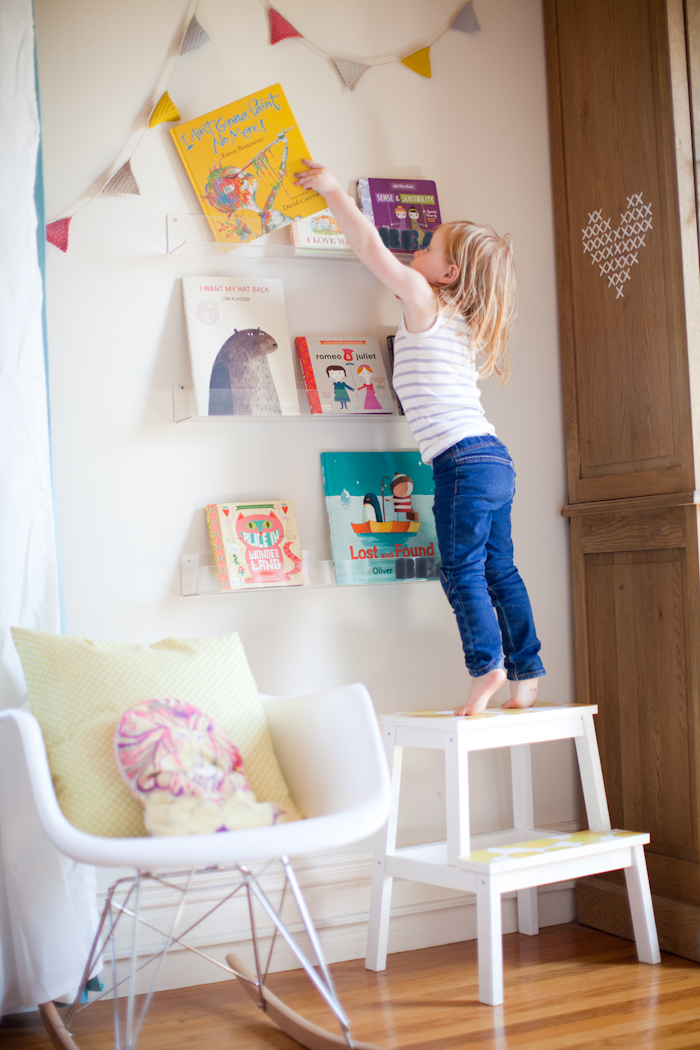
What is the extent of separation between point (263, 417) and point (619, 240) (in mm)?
907

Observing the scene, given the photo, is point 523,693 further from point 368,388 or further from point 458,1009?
point 368,388

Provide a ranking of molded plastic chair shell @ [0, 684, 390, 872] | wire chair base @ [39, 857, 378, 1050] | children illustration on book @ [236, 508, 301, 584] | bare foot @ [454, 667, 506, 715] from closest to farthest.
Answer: molded plastic chair shell @ [0, 684, 390, 872] → wire chair base @ [39, 857, 378, 1050] → bare foot @ [454, 667, 506, 715] → children illustration on book @ [236, 508, 301, 584]

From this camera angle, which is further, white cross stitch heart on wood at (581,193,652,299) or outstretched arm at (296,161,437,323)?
white cross stitch heart on wood at (581,193,652,299)

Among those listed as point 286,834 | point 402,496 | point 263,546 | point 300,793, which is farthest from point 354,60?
point 286,834

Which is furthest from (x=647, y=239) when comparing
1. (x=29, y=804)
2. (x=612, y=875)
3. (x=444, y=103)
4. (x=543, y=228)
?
(x=29, y=804)

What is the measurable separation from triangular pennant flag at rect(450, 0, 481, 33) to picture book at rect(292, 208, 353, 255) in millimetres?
632

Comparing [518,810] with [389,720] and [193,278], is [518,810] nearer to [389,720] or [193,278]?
[389,720]

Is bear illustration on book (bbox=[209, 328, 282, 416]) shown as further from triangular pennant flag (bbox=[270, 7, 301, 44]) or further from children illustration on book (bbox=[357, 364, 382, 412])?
triangular pennant flag (bbox=[270, 7, 301, 44])

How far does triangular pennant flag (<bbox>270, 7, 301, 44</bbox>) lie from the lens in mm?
1978

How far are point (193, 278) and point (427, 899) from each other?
1425 mm

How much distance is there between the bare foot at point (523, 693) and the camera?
1.90m

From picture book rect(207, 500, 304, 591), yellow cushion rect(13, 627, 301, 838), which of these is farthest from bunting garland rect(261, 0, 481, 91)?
yellow cushion rect(13, 627, 301, 838)

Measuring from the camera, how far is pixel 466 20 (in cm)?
217

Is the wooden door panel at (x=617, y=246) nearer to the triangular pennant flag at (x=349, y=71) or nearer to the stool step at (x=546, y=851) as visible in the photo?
the triangular pennant flag at (x=349, y=71)
